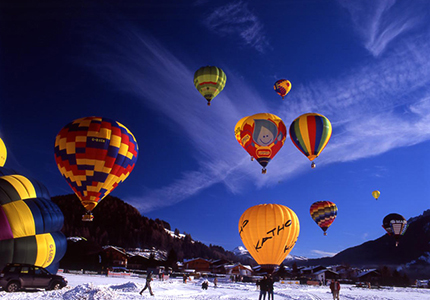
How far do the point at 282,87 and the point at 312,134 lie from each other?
11.7 metres

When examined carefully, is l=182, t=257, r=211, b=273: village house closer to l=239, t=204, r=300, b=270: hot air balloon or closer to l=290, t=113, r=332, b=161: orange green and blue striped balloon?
l=239, t=204, r=300, b=270: hot air balloon

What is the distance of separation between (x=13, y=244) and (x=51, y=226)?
295cm

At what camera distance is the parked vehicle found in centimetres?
1814

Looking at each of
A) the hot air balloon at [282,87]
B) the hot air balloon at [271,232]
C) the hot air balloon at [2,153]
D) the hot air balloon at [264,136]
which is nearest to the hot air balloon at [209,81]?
the hot air balloon at [264,136]

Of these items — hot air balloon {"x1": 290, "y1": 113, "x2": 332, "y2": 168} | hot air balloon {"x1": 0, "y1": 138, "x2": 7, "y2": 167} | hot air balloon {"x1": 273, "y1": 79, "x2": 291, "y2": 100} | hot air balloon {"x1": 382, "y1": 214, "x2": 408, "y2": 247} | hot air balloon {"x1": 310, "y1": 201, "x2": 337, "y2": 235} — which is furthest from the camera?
hot air balloon {"x1": 382, "y1": 214, "x2": 408, "y2": 247}

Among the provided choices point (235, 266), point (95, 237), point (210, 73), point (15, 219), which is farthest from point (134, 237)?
point (15, 219)

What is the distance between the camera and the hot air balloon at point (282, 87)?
42125mm

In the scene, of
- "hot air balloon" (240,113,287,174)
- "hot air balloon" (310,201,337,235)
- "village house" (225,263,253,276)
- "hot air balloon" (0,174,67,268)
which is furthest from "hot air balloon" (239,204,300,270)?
"village house" (225,263,253,276)

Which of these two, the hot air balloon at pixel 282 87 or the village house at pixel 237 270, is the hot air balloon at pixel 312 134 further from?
the village house at pixel 237 270

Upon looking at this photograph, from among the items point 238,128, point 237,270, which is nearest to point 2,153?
point 238,128

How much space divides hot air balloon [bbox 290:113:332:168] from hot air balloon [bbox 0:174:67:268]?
65.0 feet

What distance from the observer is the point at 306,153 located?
32.3m

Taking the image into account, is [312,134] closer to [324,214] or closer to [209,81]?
[209,81]

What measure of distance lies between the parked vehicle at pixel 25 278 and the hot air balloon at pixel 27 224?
3.44 ft
